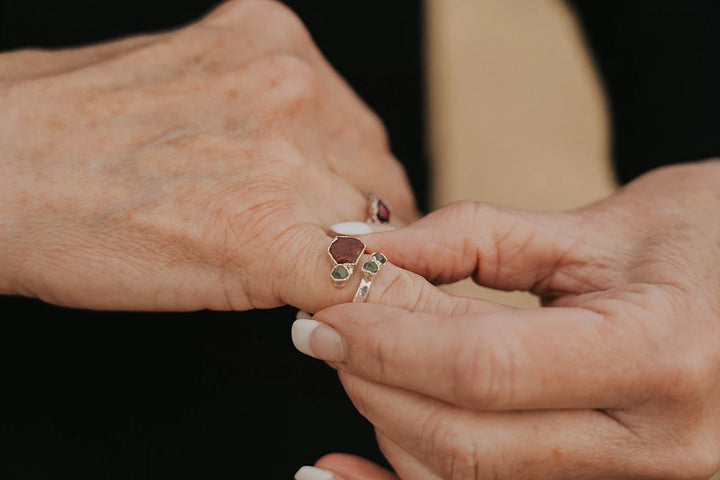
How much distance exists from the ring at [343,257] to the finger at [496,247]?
7 centimetres

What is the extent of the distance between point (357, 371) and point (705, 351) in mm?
583

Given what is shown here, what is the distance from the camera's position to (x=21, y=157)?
1151 millimetres

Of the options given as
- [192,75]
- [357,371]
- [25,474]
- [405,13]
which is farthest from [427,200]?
[25,474]

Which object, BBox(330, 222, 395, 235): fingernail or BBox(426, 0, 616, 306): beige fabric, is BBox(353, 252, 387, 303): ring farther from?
BBox(426, 0, 616, 306): beige fabric

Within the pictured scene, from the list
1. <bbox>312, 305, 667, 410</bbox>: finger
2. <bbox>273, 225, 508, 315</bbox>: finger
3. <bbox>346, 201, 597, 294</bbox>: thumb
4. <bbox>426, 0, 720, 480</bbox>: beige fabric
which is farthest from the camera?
<bbox>426, 0, 720, 480</bbox>: beige fabric

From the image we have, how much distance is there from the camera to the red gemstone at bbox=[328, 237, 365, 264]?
103cm

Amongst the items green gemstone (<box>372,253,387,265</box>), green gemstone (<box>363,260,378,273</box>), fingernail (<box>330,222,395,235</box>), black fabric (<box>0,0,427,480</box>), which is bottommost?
black fabric (<box>0,0,427,480</box>)

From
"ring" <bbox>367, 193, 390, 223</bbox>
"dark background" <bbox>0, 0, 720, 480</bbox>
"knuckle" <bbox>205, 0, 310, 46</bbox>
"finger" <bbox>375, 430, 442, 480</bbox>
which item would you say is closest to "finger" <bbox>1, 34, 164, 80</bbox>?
"knuckle" <bbox>205, 0, 310, 46</bbox>

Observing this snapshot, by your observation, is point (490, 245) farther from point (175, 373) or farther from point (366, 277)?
point (175, 373)

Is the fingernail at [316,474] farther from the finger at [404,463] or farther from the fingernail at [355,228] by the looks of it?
the fingernail at [355,228]

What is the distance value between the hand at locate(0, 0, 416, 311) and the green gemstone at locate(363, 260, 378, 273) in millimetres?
76

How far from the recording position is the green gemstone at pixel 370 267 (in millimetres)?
1020

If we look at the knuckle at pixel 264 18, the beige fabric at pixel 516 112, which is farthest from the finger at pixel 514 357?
the beige fabric at pixel 516 112

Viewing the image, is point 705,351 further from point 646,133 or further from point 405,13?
point 405,13
